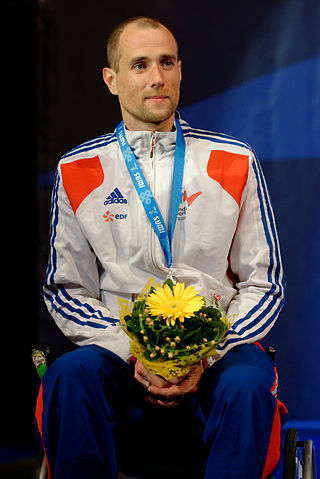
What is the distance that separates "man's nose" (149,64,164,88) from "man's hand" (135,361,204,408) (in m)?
0.95

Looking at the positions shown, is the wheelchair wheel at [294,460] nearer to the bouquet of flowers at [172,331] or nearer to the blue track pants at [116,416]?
the blue track pants at [116,416]

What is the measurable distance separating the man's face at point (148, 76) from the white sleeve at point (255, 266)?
0.37 metres

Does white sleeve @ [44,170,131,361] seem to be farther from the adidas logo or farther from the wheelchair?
the wheelchair

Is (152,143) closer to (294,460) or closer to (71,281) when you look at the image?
(71,281)

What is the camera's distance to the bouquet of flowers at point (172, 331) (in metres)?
1.83

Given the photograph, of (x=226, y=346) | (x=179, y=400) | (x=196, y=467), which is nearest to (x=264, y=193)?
(x=226, y=346)

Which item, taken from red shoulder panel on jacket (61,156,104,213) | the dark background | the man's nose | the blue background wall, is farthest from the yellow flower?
the blue background wall

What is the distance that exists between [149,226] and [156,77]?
0.51m

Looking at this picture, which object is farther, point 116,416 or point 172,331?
point 116,416

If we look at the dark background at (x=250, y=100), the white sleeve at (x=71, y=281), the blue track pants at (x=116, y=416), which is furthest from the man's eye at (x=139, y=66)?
the blue track pants at (x=116, y=416)

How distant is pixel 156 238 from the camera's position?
2338 millimetres

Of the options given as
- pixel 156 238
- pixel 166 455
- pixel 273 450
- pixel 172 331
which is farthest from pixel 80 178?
pixel 273 450

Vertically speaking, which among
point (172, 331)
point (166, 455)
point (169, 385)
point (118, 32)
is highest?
point (118, 32)

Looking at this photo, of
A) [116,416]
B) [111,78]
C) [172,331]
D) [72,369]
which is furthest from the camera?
[111,78]
